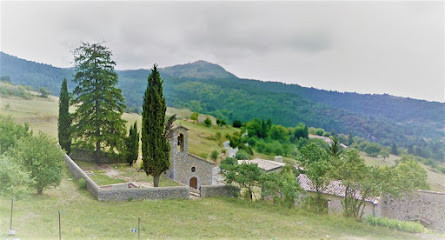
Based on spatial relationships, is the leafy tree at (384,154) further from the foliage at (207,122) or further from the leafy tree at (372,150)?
the foliage at (207,122)

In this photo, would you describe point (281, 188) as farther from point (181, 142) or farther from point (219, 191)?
point (181, 142)

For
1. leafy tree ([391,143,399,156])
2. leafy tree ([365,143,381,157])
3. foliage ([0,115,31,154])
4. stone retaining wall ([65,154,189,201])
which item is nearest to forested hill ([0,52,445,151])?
leafy tree ([391,143,399,156])

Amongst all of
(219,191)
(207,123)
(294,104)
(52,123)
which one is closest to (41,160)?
(219,191)

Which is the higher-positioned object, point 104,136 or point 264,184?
point 104,136

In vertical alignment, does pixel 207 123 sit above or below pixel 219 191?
above

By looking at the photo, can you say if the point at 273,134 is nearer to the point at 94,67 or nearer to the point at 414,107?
the point at 414,107

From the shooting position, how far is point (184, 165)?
22.9m

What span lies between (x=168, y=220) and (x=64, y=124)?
55.3 ft

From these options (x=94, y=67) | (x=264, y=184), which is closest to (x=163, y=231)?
(x=264, y=184)

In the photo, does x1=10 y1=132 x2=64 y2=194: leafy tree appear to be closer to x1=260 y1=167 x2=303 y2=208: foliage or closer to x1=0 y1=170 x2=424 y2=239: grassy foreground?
x1=0 y1=170 x2=424 y2=239: grassy foreground

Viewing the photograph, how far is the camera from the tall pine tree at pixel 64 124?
25.3 meters

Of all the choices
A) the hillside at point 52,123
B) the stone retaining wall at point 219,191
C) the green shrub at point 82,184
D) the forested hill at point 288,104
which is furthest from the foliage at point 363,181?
the forested hill at point 288,104

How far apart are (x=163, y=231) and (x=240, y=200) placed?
7.61 metres

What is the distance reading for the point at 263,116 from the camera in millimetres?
113438
